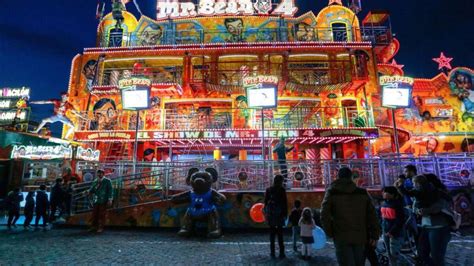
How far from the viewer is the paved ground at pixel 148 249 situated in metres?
5.89

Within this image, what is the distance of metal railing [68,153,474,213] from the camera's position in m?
10.1

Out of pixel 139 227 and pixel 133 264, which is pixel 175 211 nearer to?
pixel 139 227

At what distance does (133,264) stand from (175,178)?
4922mm

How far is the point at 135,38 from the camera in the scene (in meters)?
22.5

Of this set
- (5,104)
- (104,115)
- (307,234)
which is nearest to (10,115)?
Answer: (5,104)

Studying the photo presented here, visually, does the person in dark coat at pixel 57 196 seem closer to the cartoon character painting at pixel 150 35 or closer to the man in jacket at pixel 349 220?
the man in jacket at pixel 349 220

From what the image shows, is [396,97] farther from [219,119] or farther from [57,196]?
[57,196]

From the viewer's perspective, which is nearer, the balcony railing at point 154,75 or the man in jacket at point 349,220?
the man in jacket at point 349,220

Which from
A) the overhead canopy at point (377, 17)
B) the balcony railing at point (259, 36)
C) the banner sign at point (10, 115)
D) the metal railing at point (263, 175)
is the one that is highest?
the overhead canopy at point (377, 17)

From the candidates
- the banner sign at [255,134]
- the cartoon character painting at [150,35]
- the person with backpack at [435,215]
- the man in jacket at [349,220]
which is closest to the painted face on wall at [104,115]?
the banner sign at [255,134]

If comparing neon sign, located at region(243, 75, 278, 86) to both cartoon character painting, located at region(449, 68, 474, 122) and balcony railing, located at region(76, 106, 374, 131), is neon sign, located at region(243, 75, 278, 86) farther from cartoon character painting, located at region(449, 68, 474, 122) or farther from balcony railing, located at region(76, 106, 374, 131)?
cartoon character painting, located at region(449, 68, 474, 122)

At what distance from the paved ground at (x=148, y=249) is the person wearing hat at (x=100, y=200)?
0.33 meters

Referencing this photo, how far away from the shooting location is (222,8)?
22.3 metres

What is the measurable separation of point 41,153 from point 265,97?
12.3m
